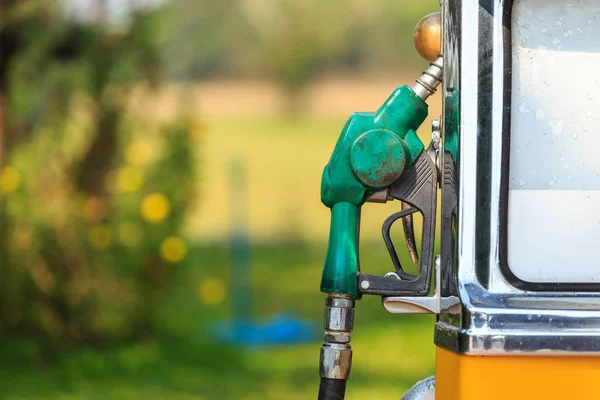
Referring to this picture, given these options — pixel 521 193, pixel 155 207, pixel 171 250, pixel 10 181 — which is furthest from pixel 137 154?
pixel 521 193

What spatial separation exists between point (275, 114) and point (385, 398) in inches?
674

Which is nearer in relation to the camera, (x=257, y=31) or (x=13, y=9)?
(x=13, y=9)

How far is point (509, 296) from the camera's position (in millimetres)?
1801

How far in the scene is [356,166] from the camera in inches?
77.1

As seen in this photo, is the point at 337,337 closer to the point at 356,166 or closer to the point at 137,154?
the point at 356,166

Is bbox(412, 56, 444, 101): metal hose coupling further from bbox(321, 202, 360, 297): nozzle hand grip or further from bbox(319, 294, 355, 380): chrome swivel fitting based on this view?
bbox(319, 294, 355, 380): chrome swivel fitting

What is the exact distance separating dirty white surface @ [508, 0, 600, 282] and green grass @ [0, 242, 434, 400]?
443cm

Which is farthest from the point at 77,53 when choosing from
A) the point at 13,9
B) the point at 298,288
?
the point at 298,288

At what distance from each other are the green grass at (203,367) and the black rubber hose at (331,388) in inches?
163

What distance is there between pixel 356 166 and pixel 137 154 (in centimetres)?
484

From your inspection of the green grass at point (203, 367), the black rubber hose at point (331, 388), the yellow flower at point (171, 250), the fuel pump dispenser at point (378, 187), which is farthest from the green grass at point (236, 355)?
the fuel pump dispenser at point (378, 187)

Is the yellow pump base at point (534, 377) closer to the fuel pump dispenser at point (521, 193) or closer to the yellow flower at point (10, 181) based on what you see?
the fuel pump dispenser at point (521, 193)

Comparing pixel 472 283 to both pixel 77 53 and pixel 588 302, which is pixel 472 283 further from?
pixel 77 53

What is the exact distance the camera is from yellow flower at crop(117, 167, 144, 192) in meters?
6.60
